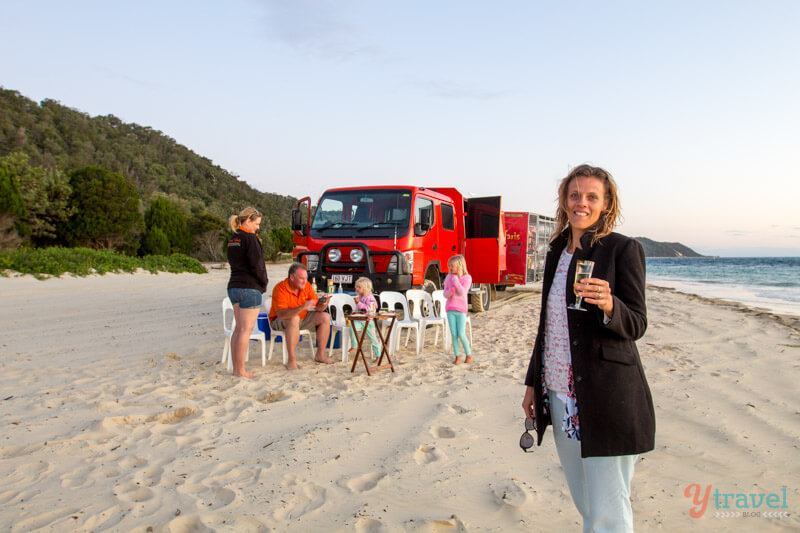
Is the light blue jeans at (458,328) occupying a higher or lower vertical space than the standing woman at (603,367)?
lower

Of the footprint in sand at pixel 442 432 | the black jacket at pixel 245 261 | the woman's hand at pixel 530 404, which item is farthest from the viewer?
the black jacket at pixel 245 261

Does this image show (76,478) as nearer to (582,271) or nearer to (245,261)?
(245,261)

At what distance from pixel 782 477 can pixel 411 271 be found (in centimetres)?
597

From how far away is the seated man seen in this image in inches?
266

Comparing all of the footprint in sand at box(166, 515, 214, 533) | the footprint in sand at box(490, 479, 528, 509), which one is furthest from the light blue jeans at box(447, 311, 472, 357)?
the footprint in sand at box(166, 515, 214, 533)

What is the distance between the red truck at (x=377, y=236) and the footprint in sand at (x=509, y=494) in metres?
5.40

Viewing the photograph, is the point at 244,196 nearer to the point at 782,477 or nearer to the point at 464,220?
the point at 464,220

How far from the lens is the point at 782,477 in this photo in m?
3.73

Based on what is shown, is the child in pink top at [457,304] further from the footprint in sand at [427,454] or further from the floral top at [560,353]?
the floral top at [560,353]

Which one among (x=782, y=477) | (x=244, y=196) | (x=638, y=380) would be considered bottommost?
(x=782, y=477)

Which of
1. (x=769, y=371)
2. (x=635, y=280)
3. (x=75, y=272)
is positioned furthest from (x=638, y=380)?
(x=75, y=272)

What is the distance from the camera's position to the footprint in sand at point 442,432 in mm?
4426

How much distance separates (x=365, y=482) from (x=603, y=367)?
2087mm

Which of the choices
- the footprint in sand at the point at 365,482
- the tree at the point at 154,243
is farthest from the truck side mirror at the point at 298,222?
the tree at the point at 154,243
